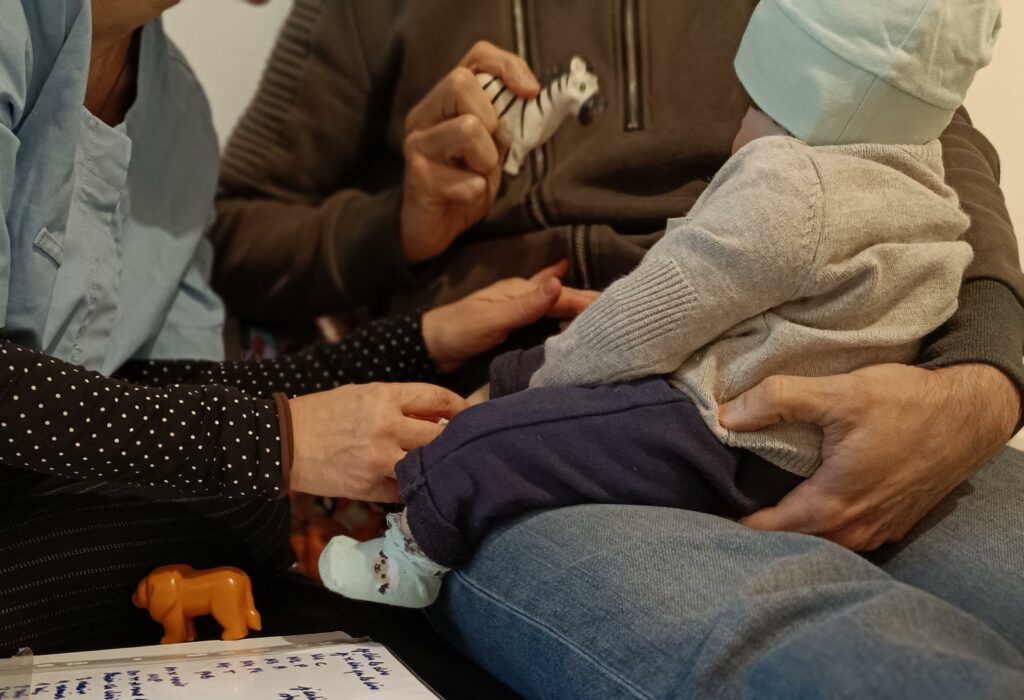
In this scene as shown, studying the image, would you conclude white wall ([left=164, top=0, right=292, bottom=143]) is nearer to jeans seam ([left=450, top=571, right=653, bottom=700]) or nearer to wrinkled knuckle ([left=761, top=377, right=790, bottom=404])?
jeans seam ([left=450, top=571, right=653, bottom=700])

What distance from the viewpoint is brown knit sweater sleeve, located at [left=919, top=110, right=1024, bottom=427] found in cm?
86

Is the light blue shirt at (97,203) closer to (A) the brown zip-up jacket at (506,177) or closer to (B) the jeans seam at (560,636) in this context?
(A) the brown zip-up jacket at (506,177)

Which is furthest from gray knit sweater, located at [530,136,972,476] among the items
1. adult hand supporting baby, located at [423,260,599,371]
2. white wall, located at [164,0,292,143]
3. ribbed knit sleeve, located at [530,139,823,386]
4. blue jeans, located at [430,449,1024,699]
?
white wall, located at [164,0,292,143]

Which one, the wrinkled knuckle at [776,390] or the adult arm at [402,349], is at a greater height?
the wrinkled knuckle at [776,390]

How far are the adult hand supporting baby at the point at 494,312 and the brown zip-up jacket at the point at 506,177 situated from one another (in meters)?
0.05

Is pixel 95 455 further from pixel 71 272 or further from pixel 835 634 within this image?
pixel 835 634

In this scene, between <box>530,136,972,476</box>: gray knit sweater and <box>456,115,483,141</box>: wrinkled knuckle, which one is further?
<box>456,115,483,141</box>: wrinkled knuckle

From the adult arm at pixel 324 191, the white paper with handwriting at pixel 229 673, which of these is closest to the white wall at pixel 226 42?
the adult arm at pixel 324 191

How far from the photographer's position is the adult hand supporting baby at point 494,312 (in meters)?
1.10

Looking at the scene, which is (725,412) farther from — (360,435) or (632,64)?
(632,64)

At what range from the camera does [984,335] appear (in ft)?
2.85

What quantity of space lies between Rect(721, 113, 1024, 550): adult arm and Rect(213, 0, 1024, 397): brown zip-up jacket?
0.03m

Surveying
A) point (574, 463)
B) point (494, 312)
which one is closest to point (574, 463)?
point (574, 463)

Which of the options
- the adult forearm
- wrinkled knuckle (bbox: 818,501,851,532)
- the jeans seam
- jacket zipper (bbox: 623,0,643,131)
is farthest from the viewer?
the adult forearm
